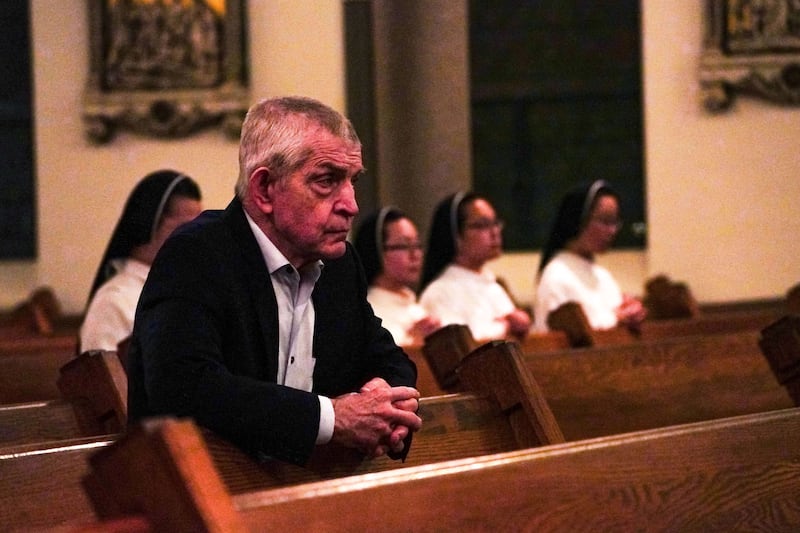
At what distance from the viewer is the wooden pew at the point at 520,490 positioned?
71.5 inches

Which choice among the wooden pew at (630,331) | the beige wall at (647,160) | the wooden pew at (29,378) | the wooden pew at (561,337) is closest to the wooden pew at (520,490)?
the wooden pew at (561,337)

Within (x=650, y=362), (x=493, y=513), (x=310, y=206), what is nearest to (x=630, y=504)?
(x=493, y=513)

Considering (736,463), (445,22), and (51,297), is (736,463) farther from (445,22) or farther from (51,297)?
(51,297)

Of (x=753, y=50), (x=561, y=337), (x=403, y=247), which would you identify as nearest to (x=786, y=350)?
(x=561, y=337)

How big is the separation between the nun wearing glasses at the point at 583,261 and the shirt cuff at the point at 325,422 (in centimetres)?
501

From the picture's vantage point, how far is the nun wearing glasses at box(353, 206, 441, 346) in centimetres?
685

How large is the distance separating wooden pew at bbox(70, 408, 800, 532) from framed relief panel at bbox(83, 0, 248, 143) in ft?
21.5

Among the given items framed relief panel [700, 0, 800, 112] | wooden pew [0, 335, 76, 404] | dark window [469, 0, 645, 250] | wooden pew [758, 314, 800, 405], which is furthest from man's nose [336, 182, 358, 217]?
dark window [469, 0, 645, 250]

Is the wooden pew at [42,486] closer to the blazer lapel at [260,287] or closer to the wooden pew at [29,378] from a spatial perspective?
the blazer lapel at [260,287]

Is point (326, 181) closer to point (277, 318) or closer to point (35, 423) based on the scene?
point (277, 318)

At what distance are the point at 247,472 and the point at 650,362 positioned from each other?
9.48 ft

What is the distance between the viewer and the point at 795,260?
930 centimetres

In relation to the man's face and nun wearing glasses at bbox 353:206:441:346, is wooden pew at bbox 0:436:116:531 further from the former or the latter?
nun wearing glasses at bbox 353:206:441:346

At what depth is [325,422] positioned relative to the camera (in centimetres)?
265
